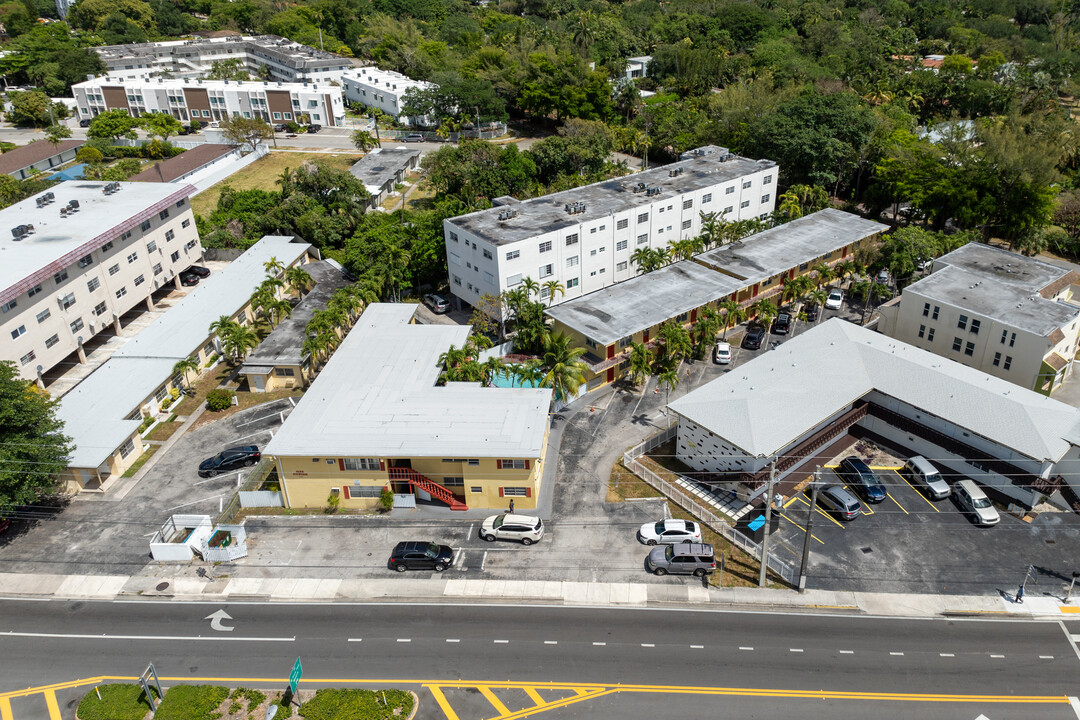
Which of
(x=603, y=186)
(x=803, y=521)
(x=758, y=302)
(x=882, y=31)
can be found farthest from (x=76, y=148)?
(x=882, y=31)

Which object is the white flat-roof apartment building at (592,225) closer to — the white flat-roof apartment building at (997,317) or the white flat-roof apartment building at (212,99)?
the white flat-roof apartment building at (997,317)

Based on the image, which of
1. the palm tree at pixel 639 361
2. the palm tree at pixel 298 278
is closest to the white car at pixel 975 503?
the palm tree at pixel 639 361

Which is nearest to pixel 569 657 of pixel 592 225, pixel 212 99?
pixel 592 225

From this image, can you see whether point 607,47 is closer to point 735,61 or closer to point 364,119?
point 735,61

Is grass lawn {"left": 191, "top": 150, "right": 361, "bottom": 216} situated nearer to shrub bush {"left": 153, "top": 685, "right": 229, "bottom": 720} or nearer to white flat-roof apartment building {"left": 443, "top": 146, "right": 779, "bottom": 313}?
white flat-roof apartment building {"left": 443, "top": 146, "right": 779, "bottom": 313}

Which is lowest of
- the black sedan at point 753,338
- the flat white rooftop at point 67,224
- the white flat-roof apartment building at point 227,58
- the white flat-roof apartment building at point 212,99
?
the black sedan at point 753,338

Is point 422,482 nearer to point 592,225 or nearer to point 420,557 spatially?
point 420,557
